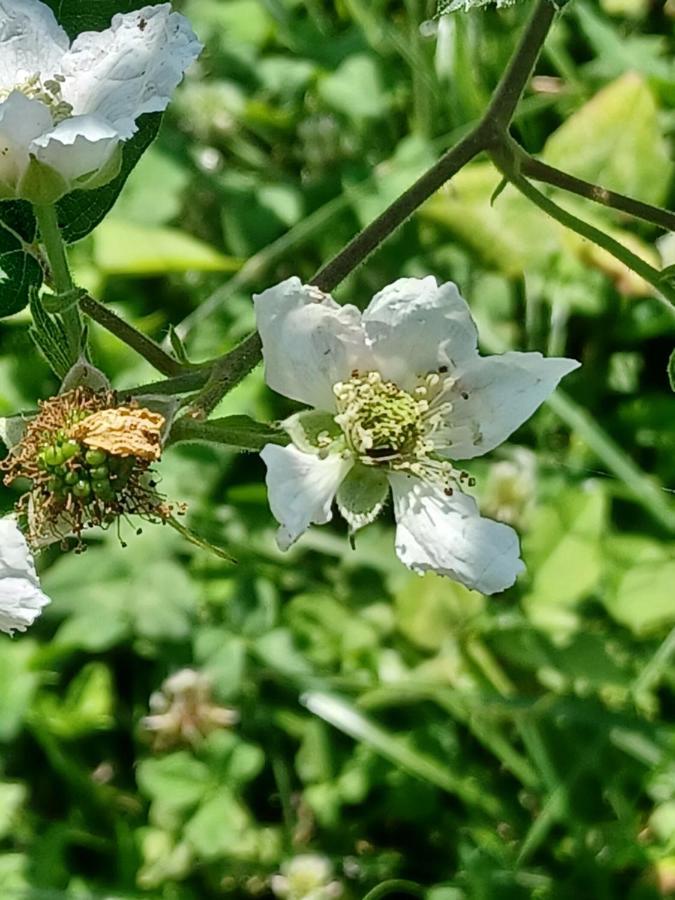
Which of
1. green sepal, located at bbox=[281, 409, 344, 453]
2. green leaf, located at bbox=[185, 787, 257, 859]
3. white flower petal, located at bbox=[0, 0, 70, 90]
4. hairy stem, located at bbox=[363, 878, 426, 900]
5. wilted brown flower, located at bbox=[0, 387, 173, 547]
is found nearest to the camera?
wilted brown flower, located at bbox=[0, 387, 173, 547]

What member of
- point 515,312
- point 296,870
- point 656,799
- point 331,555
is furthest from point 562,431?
point 296,870

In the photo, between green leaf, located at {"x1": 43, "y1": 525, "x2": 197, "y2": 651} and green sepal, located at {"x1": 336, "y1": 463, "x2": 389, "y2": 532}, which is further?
green leaf, located at {"x1": 43, "y1": 525, "x2": 197, "y2": 651}

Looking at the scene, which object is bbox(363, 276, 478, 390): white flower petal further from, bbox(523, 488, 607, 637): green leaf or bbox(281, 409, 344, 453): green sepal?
bbox(523, 488, 607, 637): green leaf

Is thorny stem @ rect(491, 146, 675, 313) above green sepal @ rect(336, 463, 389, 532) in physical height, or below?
above

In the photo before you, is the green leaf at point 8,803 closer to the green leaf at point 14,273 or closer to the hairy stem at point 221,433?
the green leaf at point 14,273

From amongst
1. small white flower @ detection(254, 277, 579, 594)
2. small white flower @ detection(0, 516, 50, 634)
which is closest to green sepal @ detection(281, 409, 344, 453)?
A: small white flower @ detection(254, 277, 579, 594)

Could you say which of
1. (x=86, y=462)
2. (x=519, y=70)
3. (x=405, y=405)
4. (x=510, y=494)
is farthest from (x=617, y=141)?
(x=86, y=462)
